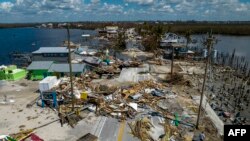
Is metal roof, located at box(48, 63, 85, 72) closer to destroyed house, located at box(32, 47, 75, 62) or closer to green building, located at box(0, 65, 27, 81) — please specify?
destroyed house, located at box(32, 47, 75, 62)

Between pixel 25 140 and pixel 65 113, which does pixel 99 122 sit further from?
pixel 25 140

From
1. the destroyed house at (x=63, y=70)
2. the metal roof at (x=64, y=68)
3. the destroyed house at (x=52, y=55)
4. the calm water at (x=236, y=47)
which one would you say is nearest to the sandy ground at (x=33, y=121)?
the destroyed house at (x=63, y=70)

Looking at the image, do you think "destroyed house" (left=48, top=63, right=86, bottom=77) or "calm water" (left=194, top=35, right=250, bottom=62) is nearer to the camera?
"destroyed house" (left=48, top=63, right=86, bottom=77)

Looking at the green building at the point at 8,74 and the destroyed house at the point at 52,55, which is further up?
the destroyed house at the point at 52,55

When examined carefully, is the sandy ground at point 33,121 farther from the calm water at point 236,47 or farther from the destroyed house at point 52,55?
the calm water at point 236,47

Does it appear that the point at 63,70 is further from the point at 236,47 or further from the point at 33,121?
the point at 236,47

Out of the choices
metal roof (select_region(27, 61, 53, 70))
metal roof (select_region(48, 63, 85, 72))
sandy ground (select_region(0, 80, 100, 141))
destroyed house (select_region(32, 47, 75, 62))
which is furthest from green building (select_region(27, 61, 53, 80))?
sandy ground (select_region(0, 80, 100, 141))

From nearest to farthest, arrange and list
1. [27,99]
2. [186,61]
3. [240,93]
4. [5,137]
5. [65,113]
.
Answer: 1. [5,137]
2. [65,113]
3. [27,99]
4. [240,93]
5. [186,61]

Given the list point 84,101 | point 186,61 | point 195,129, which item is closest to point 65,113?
point 84,101

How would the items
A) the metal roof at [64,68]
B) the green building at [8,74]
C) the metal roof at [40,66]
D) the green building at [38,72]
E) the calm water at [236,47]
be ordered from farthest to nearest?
1. the calm water at [236,47]
2. the green building at [8,74]
3. the metal roof at [40,66]
4. the green building at [38,72]
5. the metal roof at [64,68]

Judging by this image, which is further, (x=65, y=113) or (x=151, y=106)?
(x=151, y=106)

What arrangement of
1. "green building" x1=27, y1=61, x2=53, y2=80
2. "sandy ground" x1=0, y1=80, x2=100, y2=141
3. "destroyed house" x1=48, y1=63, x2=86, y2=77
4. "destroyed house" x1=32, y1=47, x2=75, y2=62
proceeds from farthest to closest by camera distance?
"destroyed house" x1=32, y1=47, x2=75, y2=62
"green building" x1=27, y1=61, x2=53, y2=80
"destroyed house" x1=48, y1=63, x2=86, y2=77
"sandy ground" x1=0, y1=80, x2=100, y2=141
